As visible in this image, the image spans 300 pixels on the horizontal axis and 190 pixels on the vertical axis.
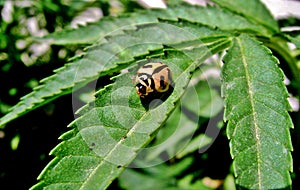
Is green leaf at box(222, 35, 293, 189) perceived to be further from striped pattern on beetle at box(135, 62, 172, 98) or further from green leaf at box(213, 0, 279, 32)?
green leaf at box(213, 0, 279, 32)

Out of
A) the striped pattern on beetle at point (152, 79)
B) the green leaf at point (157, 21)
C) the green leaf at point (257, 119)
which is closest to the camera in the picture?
the green leaf at point (257, 119)

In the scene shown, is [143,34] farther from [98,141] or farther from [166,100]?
[98,141]

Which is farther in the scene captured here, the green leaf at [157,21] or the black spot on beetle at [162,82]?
the green leaf at [157,21]

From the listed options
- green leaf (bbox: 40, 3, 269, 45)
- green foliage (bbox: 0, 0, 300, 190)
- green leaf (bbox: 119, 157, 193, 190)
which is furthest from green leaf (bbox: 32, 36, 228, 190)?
green leaf (bbox: 119, 157, 193, 190)

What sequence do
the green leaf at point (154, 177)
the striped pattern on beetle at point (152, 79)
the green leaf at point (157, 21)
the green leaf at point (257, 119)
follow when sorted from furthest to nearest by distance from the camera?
the green leaf at point (154, 177)
the green leaf at point (157, 21)
the striped pattern on beetle at point (152, 79)
the green leaf at point (257, 119)

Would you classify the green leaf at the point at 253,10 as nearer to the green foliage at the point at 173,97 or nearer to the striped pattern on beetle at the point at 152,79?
the green foliage at the point at 173,97

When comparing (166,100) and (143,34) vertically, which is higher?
(143,34)

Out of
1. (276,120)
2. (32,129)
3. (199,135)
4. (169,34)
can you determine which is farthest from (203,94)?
(276,120)

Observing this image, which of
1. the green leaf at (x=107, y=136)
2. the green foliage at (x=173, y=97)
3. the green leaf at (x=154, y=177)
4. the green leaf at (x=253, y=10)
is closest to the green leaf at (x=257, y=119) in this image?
the green foliage at (x=173, y=97)
